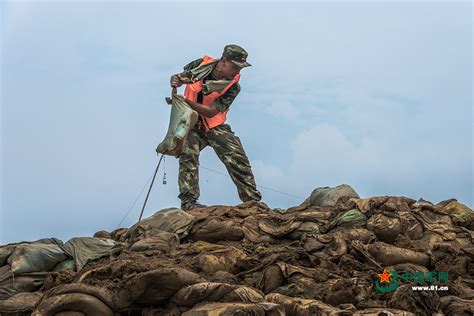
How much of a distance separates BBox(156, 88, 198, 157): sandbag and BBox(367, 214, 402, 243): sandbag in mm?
3978

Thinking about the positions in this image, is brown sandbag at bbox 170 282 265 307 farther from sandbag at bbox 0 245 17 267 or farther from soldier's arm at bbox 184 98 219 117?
soldier's arm at bbox 184 98 219 117

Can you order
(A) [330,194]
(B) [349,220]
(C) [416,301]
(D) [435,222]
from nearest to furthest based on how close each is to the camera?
(C) [416,301], (B) [349,220], (D) [435,222], (A) [330,194]

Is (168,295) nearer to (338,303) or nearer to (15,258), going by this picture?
(338,303)

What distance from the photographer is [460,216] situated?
16500 mm

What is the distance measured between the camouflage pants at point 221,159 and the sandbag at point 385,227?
3.73m

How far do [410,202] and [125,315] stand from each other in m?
6.09

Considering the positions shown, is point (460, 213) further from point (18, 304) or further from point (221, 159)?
point (18, 304)

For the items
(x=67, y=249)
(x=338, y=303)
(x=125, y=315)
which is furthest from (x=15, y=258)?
(x=338, y=303)

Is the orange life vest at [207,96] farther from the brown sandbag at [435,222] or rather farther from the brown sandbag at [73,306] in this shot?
the brown sandbag at [73,306]

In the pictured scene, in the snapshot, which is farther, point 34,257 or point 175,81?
point 175,81

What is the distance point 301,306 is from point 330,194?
4968 mm

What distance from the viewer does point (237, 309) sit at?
1178cm

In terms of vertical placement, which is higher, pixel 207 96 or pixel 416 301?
pixel 207 96

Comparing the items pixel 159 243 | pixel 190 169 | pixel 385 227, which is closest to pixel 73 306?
pixel 159 243
